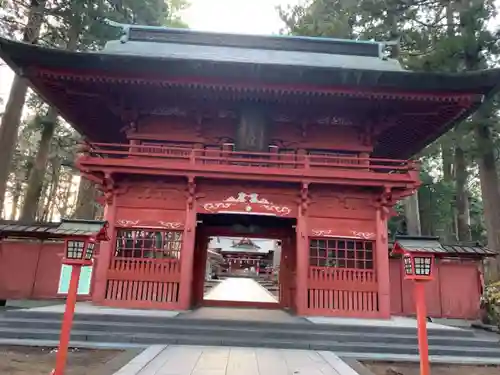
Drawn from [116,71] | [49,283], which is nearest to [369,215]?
[116,71]

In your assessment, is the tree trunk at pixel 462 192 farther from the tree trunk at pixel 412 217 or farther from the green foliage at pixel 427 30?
the tree trunk at pixel 412 217

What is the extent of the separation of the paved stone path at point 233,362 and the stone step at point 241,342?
0.35 m

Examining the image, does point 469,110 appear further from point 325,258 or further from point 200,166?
point 200,166

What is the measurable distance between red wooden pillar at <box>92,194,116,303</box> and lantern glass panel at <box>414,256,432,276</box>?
8.48 metres

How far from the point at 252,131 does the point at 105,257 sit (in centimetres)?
582

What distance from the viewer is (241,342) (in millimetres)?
8234

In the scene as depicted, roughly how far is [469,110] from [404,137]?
253 centimetres

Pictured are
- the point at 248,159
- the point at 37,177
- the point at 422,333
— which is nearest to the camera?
the point at 422,333

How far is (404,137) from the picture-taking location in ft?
44.1

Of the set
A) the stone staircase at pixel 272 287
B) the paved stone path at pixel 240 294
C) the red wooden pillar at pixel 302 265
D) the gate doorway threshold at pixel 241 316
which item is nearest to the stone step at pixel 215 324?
the gate doorway threshold at pixel 241 316

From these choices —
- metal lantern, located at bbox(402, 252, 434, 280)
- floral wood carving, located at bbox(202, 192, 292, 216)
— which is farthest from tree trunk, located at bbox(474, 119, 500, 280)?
metal lantern, located at bbox(402, 252, 434, 280)

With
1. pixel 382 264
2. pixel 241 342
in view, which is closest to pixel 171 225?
pixel 241 342

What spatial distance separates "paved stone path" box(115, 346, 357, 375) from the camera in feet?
19.6

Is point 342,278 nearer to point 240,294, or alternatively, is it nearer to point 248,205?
point 248,205
